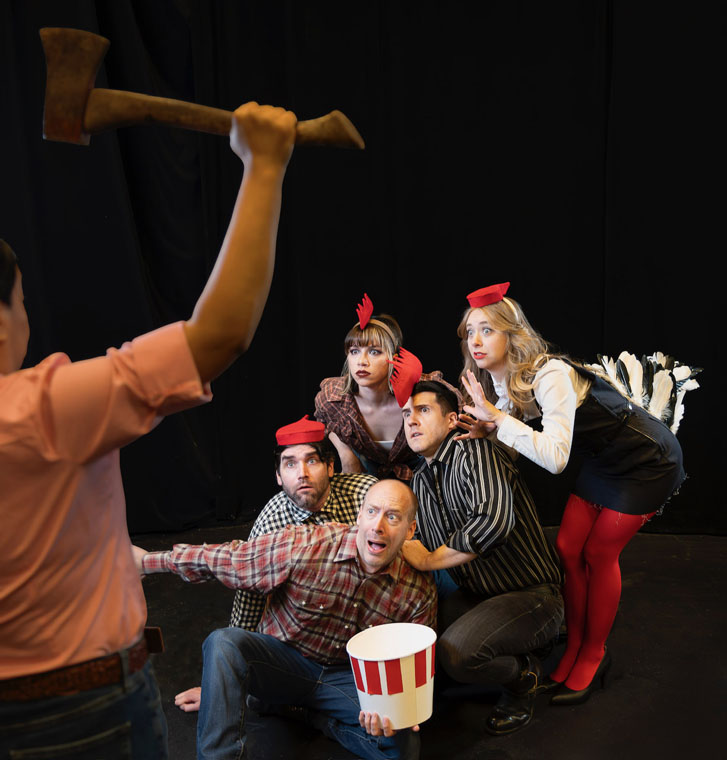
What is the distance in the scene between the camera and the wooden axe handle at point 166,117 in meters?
0.90

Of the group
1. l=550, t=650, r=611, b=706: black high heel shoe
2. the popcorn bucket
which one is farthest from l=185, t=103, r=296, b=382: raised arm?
l=550, t=650, r=611, b=706: black high heel shoe

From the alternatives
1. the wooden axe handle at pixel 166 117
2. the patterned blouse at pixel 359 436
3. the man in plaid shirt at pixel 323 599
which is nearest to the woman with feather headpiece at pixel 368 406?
the patterned blouse at pixel 359 436

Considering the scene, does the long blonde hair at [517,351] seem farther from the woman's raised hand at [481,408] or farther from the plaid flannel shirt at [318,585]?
the plaid flannel shirt at [318,585]

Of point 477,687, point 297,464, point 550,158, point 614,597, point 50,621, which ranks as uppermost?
point 550,158

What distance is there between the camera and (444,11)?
4656mm

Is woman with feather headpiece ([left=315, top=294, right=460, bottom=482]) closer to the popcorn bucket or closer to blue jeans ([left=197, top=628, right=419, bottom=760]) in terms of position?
blue jeans ([left=197, top=628, right=419, bottom=760])

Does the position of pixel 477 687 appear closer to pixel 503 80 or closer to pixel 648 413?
pixel 648 413

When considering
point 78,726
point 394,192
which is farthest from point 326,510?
point 394,192

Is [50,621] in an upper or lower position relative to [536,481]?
upper

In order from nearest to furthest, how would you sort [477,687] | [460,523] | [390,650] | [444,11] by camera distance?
1. [390,650]
2. [460,523]
3. [477,687]
4. [444,11]

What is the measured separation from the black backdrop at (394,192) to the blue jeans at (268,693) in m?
2.60

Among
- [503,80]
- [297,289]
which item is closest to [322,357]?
[297,289]

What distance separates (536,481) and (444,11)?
2.75m

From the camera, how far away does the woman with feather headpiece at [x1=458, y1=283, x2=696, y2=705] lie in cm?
261
